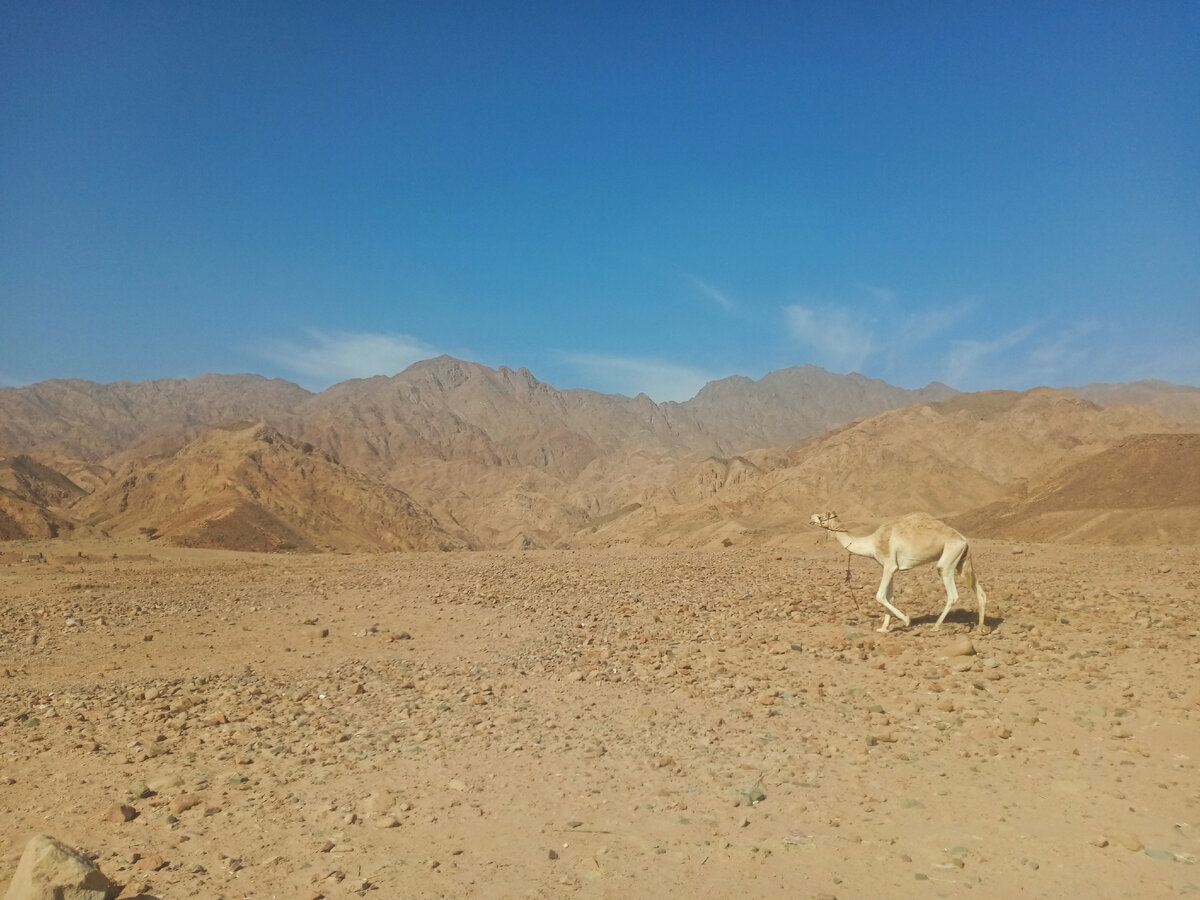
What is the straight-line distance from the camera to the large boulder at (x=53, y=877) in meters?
4.91

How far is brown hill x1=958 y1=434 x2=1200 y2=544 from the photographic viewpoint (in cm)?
3500

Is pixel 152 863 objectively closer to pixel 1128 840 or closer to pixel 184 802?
pixel 184 802

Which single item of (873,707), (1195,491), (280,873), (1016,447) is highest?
(1016,447)

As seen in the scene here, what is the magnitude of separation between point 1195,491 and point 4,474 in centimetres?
8294

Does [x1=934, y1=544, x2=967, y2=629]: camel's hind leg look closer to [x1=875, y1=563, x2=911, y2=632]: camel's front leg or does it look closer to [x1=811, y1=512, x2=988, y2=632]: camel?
[x1=811, y1=512, x2=988, y2=632]: camel

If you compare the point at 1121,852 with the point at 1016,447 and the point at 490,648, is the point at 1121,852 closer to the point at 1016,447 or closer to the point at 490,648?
the point at 490,648

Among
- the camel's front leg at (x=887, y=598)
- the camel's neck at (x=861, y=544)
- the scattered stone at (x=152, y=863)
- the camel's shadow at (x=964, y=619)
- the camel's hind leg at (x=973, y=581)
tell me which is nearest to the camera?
the scattered stone at (x=152, y=863)

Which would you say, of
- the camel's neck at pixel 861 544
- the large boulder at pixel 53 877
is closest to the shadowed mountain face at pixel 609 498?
the camel's neck at pixel 861 544

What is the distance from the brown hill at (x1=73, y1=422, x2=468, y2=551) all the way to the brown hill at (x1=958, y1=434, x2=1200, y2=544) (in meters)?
41.3

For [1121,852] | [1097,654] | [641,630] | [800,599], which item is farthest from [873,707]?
[800,599]

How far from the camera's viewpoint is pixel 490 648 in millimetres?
13016

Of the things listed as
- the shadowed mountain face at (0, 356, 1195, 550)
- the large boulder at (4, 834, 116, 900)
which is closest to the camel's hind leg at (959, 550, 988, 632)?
the large boulder at (4, 834, 116, 900)

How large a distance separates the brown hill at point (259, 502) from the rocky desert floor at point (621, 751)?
35.9 m

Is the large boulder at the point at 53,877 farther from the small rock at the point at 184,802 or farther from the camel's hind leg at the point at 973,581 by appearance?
the camel's hind leg at the point at 973,581
